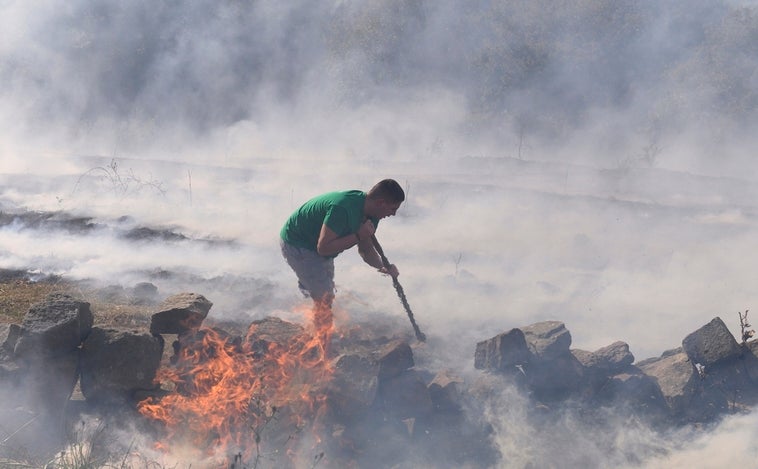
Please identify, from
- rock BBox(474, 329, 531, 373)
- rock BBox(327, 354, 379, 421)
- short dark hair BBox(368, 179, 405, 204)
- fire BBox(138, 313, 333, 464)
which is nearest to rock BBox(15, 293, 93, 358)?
fire BBox(138, 313, 333, 464)

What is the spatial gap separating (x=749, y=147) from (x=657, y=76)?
665 cm

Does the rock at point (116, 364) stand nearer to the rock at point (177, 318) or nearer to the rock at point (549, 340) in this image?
the rock at point (177, 318)

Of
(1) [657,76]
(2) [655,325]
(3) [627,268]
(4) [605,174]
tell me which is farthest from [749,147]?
(2) [655,325]

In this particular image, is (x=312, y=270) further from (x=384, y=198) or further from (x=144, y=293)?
(x=144, y=293)

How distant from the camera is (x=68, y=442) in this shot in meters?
4.27

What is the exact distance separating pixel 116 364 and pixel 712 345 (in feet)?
16.1

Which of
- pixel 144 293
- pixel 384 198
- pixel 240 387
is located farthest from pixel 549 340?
pixel 144 293

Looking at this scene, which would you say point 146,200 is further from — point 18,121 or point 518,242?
point 18,121

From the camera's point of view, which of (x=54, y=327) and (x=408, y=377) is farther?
(x=408, y=377)

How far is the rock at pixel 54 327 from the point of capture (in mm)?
4449

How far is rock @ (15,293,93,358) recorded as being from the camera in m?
4.45

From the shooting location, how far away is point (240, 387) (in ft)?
15.7

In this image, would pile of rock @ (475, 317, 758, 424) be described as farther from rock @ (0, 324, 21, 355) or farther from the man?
rock @ (0, 324, 21, 355)

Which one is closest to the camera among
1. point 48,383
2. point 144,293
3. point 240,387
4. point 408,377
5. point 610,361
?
point 48,383
